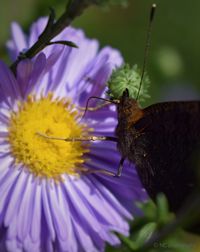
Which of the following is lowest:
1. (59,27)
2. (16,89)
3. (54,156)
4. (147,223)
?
(147,223)

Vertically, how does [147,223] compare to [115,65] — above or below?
below

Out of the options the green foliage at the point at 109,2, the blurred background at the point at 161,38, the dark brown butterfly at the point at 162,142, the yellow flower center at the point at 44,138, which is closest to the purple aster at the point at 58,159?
the yellow flower center at the point at 44,138

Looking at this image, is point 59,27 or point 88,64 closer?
point 59,27

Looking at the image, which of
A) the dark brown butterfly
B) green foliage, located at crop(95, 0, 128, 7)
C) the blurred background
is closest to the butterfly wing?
the dark brown butterfly

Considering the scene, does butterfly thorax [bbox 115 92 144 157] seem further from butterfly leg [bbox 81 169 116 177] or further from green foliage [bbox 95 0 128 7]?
green foliage [bbox 95 0 128 7]

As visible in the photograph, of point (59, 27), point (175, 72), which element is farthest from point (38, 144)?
point (175, 72)

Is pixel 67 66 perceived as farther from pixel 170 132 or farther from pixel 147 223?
pixel 147 223
